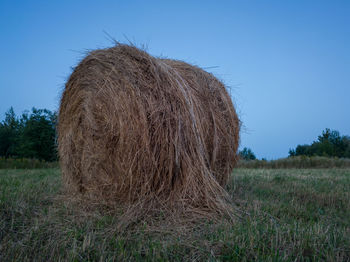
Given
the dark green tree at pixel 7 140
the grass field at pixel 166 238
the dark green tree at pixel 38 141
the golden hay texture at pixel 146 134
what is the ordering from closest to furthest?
the grass field at pixel 166 238, the golden hay texture at pixel 146 134, the dark green tree at pixel 38 141, the dark green tree at pixel 7 140

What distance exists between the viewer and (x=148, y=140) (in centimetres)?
306

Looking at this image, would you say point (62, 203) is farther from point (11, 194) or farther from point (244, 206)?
point (244, 206)

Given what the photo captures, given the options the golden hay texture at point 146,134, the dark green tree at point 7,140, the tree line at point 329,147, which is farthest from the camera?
the tree line at point 329,147

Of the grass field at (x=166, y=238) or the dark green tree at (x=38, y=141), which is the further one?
the dark green tree at (x=38, y=141)

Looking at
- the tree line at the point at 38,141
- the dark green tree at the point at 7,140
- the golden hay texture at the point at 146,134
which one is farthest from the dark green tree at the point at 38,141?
the golden hay texture at the point at 146,134

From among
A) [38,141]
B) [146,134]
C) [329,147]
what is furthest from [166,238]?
[329,147]

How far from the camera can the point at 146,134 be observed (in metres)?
3.06

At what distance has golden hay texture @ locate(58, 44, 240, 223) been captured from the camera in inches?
121

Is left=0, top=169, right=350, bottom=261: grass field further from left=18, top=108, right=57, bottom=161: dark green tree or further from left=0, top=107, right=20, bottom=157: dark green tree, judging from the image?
left=0, top=107, right=20, bottom=157: dark green tree

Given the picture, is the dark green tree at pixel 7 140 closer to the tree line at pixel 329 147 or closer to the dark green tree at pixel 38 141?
the dark green tree at pixel 38 141

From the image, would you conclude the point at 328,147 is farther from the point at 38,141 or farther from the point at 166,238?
the point at 166,238

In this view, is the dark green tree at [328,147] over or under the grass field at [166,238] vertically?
over

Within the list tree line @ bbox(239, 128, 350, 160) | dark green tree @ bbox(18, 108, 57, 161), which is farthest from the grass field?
tree line @ bbox(239, 128, 350, 160)

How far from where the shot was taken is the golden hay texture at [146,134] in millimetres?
3086
